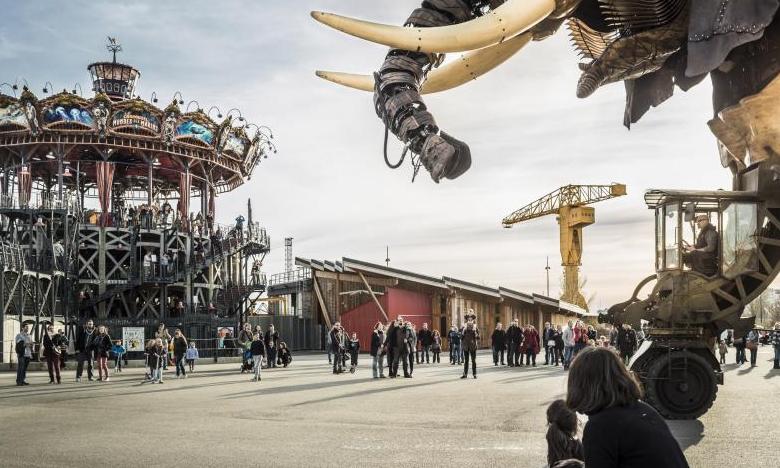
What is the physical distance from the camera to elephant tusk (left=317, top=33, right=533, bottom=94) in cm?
580

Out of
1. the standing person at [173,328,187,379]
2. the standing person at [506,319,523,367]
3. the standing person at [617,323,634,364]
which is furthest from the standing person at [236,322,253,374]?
the standing person at [617,323,634,364]

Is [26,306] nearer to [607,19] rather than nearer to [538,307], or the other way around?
[538,307]

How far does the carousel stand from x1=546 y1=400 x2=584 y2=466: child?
36.7m

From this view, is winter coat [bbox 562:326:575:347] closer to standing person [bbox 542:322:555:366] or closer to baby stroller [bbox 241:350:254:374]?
standing person [bbox 542:322:555:366]

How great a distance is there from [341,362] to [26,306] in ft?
63.2

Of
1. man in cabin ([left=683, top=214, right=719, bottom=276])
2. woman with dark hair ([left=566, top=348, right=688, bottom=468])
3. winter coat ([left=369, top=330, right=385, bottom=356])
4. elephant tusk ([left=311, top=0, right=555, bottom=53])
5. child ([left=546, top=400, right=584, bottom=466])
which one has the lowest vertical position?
winter coat ([left=369, top=330, right=385, bottom=356])

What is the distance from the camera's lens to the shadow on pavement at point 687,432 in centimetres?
925

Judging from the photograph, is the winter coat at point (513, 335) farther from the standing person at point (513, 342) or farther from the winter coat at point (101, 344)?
the winter coat at point (101, 344)

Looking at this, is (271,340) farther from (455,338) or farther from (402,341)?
(402,341)

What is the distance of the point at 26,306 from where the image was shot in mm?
37281

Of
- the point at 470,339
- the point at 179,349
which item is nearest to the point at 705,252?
the point at 470,339

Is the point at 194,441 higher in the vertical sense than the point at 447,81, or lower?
lower

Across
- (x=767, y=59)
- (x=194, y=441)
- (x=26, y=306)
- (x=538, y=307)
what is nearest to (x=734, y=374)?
(x=194, y=441)

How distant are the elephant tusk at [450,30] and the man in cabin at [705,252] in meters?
7.01
